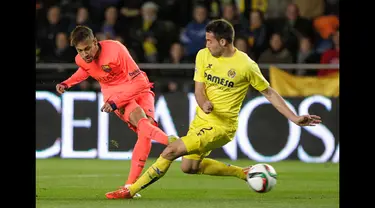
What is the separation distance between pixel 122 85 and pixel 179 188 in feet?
5.13

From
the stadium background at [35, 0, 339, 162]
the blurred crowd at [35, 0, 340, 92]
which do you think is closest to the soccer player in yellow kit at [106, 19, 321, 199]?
the stadium background at [35, 0, 339, 162]

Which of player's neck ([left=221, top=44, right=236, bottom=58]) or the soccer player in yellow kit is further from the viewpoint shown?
player's neck ([left=221, top=44, right=236, bottom=58])

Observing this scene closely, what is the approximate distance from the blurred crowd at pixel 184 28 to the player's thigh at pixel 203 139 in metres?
7.08

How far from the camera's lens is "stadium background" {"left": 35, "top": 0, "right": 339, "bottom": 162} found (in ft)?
52.3

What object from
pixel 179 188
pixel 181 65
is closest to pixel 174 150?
pixel 179 188

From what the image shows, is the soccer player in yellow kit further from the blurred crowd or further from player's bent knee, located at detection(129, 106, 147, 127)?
the blurred crowd

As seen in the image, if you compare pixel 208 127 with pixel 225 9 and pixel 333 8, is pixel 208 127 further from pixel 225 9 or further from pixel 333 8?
pixel 333 8

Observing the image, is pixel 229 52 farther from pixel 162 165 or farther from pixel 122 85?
pixel 122 85

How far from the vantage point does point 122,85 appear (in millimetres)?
10570

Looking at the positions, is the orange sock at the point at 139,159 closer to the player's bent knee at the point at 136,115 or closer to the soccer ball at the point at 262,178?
the player's bent knee at the point at 136,115

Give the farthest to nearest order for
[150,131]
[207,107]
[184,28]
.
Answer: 1. [184,28]
2. [150,131]
3. [207,107]

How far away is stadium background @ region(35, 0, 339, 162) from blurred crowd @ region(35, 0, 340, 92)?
0.02 meters

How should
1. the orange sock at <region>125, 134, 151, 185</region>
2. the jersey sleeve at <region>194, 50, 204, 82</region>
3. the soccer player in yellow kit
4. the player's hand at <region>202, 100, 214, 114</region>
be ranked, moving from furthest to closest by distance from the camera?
the orange sock at <region>125, 134, 151, 185</region> → the jersey sleeve at <region>194, 50, 204, 82</region> → the soccer player in yellow kit → the player's hand at <region>202, 100, 214, 114</region>
